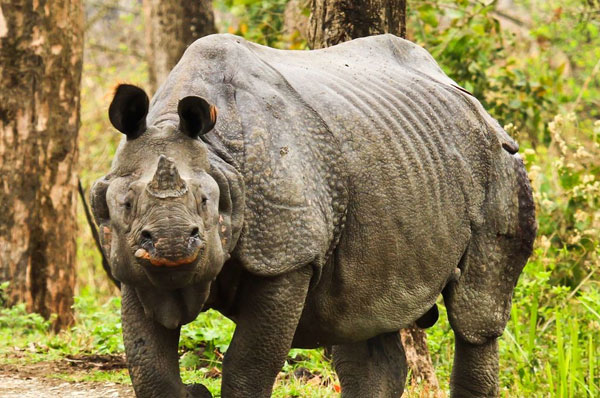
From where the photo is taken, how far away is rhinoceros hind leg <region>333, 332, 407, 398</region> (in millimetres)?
5875

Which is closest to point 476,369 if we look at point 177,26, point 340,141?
point 340,141

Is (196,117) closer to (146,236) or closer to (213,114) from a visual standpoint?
(213,114)

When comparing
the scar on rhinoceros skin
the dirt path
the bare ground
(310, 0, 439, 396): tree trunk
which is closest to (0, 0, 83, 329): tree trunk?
the bare ground

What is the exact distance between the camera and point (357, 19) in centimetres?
702

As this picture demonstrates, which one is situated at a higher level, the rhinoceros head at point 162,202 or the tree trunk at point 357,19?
the tree trunk at point 357,19

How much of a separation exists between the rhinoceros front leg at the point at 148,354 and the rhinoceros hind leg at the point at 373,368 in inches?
67.4

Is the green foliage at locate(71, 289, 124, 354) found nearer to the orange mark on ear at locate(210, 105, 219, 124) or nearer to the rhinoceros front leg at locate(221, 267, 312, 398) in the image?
the rhinoceros front leg at locate(221, 267, 312, 398)

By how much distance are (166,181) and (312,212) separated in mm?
901

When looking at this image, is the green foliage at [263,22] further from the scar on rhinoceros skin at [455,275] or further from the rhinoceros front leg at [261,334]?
the rhinoceros front leg at [261,334]

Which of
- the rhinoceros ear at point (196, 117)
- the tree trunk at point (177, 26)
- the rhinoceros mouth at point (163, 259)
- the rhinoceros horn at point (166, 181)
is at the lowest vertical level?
the tree trunk at point (177, 26)

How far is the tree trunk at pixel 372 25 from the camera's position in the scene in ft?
23.0

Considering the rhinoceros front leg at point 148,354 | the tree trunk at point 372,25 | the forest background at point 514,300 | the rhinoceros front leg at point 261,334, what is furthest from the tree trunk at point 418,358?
the rhinoceros front leg at point 148,354

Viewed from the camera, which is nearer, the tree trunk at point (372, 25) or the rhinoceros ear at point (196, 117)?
the rhinoceros ear at point (196, 117)

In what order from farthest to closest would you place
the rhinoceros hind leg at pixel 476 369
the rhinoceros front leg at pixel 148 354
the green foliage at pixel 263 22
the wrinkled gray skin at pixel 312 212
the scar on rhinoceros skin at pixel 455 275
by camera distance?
the green foliage at pixel 263 22 < the rhinoceros hind leg at pixel 476 369 < the scar on rhinoceros skin at pixel 455 275 < the rhinoceros front leg at pixel 148 354 < the wrinkled gray skin at pixel 312 212
